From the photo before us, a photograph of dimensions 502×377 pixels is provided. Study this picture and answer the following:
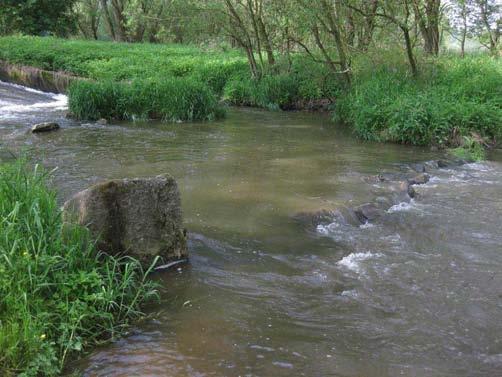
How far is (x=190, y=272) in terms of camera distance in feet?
16.9

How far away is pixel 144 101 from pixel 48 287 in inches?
420

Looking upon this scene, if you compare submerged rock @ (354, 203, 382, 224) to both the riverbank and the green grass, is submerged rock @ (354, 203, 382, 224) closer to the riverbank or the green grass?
the riverbank

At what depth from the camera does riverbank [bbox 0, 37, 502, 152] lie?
37.1 feet

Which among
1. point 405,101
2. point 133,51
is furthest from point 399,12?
point 133,51

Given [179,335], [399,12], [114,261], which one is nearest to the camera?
[179,335]

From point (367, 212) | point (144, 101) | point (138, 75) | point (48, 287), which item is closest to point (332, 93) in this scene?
point (144, 101)

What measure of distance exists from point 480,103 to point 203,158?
20.2 feet

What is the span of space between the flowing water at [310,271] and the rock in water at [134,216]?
0.33 meters

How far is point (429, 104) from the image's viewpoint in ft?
37.8

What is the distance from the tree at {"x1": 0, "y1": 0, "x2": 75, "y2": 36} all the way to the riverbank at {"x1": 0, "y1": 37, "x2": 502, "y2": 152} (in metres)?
11.4

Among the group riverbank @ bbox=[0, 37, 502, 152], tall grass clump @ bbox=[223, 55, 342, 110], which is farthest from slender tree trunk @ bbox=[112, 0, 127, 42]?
tall grass clump @ bbox=[223, 55, 342, 110]

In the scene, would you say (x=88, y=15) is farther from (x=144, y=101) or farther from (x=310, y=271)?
(x=310, y=271)

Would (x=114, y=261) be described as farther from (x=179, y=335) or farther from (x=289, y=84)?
(x=289, y=84)

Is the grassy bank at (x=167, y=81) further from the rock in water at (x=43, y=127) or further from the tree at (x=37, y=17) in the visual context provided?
the tree at (x=37, y=17)
